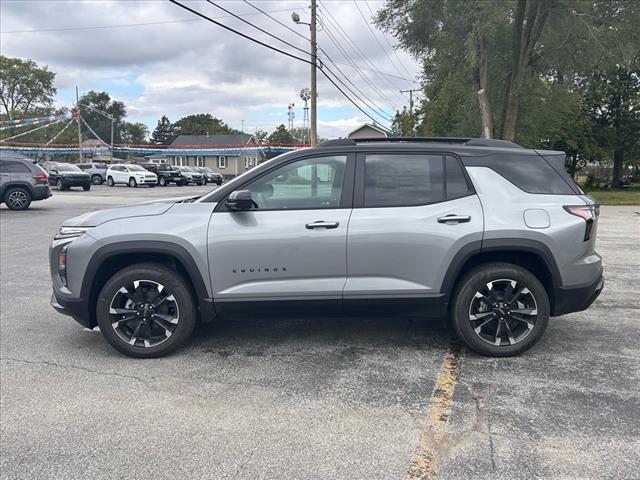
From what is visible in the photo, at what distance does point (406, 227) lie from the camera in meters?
3.98

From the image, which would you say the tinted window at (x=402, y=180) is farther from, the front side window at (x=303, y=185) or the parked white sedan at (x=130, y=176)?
the parked white sedan at (x=130, y=176)

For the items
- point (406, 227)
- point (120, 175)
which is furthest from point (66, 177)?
point (406, 227)

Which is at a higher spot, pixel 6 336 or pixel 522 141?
pixel 522 141

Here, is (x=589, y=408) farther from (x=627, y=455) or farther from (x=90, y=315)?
(x=90, y=315)

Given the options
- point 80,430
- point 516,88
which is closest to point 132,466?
point 80,430

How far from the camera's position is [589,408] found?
130 inches

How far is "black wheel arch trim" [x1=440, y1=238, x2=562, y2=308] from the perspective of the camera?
3.99 m

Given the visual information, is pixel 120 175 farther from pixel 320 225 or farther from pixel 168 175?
pixel 320 225

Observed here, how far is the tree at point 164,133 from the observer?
408 feet

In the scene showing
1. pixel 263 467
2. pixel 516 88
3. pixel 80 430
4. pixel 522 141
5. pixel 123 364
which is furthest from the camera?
pixel 522 141

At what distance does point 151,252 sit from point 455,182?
2580 mm

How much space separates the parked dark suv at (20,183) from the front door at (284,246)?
15.3 metres

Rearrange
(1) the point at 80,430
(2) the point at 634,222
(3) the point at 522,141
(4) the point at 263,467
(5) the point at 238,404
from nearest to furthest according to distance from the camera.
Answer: (4) the point at 263,467 → (1) the point at 80,430 → (5) the point at 238,404 → (2) the point at 634,222 → (3) the point at 522,141

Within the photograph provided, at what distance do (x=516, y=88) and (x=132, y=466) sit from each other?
18414mm
